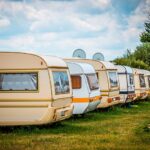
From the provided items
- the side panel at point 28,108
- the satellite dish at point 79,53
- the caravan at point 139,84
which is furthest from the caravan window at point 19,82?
the caravan at point 139,84

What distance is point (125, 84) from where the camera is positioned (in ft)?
91.8

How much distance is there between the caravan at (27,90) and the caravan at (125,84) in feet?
38.7

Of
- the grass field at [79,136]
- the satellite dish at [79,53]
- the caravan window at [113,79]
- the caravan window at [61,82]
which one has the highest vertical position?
the satellite dish at [79,53]

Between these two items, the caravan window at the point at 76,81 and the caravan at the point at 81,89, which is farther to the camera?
the caravan window at the point at 76,81

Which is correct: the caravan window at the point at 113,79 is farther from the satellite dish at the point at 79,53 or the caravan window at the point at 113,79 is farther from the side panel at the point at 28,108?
the side panel at the point at 28,108

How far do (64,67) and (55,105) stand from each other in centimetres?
197

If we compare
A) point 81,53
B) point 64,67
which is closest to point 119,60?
point 81,53

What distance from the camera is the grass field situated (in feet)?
41.9

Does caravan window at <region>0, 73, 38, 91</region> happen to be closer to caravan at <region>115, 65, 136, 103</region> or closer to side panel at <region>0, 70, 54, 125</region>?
side panel at <region>0, 70, 54, 125</region>

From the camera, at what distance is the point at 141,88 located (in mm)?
33000

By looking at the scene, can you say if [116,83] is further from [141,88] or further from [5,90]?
[5,90]

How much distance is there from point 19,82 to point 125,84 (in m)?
13.0

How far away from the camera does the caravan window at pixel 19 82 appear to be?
15688 mm

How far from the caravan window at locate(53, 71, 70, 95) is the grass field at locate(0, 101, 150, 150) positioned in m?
1.23
